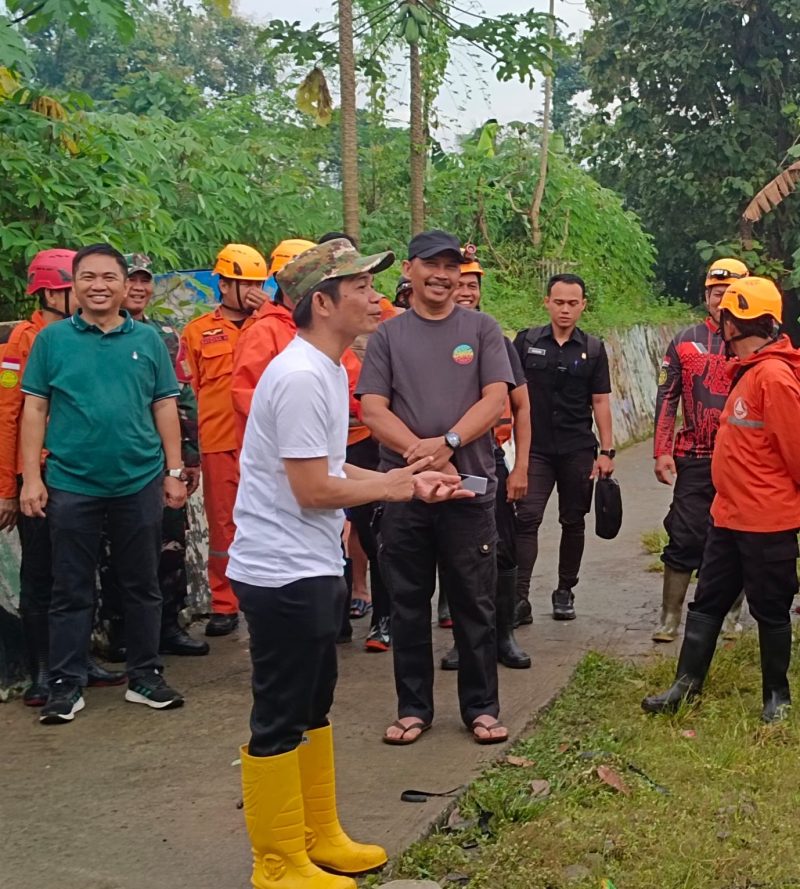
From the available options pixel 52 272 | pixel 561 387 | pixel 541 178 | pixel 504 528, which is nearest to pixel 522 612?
pixel 504 528

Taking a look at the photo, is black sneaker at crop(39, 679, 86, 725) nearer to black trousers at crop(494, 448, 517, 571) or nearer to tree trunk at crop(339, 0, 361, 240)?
black trousers at crop(494, 448, 517, 571)

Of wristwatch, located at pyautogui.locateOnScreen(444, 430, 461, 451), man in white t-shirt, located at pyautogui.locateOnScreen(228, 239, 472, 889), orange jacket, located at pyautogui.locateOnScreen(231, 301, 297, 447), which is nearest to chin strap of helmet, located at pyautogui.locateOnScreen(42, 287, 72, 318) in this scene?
orange jacket, located at pyautogui.locateOnScreen(231, 301, 297, 447)

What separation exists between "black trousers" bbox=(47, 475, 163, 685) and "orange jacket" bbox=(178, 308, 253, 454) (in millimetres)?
1073

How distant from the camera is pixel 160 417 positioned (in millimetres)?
5676

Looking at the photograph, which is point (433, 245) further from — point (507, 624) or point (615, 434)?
point (615, 434)

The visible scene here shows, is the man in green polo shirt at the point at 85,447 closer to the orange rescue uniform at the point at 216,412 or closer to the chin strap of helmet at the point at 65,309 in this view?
the chin strap of helmet at the point at 65,309

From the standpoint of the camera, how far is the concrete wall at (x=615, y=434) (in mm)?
5762

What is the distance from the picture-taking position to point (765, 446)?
5.19m

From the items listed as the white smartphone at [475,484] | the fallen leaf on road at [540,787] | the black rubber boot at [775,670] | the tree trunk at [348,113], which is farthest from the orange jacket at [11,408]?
the tree trunk at [348,113]

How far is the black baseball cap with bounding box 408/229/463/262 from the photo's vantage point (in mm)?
5055

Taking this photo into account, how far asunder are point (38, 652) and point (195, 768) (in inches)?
48.3

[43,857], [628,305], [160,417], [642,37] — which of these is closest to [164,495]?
[160,417]

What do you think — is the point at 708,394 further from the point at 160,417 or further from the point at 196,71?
the point at 196,71

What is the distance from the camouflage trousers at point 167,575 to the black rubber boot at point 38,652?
70 cm
